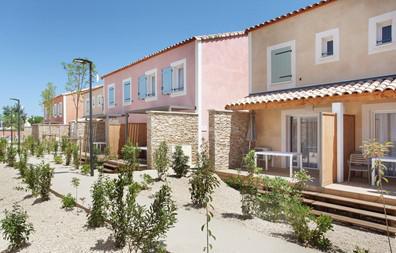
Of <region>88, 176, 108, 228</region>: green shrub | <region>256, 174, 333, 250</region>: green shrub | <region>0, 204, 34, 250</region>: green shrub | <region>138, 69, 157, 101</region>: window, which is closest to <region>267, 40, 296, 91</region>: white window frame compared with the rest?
<region>256, 174, 333, 250</region>: green shrub

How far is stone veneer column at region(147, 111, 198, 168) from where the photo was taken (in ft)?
45.1

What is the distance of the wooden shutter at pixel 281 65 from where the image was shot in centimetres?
1306

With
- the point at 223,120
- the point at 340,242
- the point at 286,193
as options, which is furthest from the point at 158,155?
the point at 340,242

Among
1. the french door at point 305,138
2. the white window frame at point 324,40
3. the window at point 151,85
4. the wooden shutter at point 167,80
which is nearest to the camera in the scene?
the white window frame at point 324,40

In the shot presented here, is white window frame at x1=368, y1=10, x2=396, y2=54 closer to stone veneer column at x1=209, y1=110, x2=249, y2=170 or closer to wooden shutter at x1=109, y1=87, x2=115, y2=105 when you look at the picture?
stone veneer column at x1=209, y1=110, x2=249, y2=170

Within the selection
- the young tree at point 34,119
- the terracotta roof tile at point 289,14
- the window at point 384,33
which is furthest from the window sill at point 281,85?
the young tree at point 34,119

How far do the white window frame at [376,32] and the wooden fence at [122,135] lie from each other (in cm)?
1293

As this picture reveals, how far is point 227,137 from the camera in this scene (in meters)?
13.3

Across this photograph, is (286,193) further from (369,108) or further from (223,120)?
(223,120)

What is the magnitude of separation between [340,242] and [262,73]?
9.38 metres

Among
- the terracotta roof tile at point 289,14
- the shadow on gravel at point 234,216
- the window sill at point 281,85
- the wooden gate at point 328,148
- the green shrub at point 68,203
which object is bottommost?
the shadow on gravel at point 234,216

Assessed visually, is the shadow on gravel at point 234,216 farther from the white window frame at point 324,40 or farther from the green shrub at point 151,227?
the white window frame at point 324,40

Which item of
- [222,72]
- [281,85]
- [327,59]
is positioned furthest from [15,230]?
[222,72]

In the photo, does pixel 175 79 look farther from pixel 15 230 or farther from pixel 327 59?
pixel 15 230
